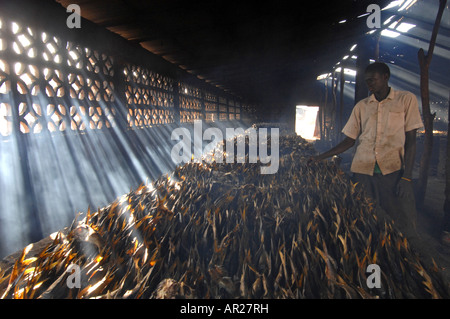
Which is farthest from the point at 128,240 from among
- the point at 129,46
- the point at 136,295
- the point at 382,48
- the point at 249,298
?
the point at 382,48

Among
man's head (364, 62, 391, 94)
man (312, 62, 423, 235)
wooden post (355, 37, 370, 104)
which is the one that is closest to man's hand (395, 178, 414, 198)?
man (312, 62, 423, 235)

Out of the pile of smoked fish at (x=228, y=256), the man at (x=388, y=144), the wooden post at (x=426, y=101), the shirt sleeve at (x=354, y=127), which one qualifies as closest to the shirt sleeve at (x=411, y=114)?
the man at (x=388, y=144)

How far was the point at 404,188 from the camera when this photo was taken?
7.76 ft

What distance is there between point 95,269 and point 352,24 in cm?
758

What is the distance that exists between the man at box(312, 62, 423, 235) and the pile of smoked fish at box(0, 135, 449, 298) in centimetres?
123

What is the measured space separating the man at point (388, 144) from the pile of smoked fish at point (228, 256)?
4.05 feet

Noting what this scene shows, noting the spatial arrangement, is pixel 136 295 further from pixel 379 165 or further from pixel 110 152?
pixel 110 152

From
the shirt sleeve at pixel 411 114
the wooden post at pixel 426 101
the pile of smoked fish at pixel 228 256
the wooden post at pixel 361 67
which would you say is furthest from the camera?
the wooden post at pixel 361 67

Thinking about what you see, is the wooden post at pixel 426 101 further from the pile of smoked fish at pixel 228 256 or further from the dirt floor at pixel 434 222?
the pile of smoked fish at pixel 228 256

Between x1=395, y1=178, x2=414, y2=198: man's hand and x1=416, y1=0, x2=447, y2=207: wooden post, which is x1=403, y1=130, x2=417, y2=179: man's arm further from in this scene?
x1=416, y1=0, x2=447, y2=207: wooden post

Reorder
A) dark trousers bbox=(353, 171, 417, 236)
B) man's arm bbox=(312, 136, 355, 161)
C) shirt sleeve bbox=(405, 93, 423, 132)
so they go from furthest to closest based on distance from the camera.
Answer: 1. man's arm bbox=(312, 136, 355, 161)
2. dark trousers bbox=(353, 171, 417, 236)
3. shirt sleeve bbox=(405, 93, 423, 132)

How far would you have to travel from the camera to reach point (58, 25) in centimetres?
292

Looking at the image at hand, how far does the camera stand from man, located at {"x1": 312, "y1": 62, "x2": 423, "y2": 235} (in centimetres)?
232

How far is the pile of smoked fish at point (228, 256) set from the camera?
0.78 m
